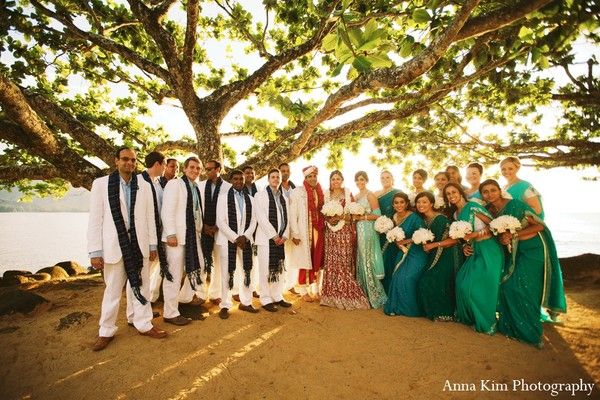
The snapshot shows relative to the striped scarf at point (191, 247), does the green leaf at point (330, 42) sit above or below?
above

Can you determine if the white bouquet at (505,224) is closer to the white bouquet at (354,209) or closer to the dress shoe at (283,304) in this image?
the white bouquet at (354,209)

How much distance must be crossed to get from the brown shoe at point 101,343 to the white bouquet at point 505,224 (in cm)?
505

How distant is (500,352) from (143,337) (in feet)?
14.3

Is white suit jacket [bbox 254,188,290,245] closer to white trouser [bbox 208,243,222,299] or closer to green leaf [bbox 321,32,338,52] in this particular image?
white trouser [bbox 208,243,222,299]

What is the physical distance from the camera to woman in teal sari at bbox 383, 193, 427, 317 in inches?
188

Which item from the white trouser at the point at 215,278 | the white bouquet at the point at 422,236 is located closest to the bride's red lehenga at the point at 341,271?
the white bouquet at the point at 422,236

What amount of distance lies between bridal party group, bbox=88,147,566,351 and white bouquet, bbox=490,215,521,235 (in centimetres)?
2

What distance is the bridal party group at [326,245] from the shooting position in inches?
154

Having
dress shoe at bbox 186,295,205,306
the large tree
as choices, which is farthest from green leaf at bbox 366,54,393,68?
dress shoe at bbox 186,295,205,306

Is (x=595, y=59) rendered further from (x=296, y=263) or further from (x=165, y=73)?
(x=165, y=73)

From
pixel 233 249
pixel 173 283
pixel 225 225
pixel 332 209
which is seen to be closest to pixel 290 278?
pixel 233 249

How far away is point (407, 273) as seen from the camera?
4844 mm

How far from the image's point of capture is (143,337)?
3900mm

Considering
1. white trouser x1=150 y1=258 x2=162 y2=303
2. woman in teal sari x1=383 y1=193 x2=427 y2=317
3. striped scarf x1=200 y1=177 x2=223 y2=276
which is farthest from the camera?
white trouser x1=150 y1=258 x2=162 y2=303
